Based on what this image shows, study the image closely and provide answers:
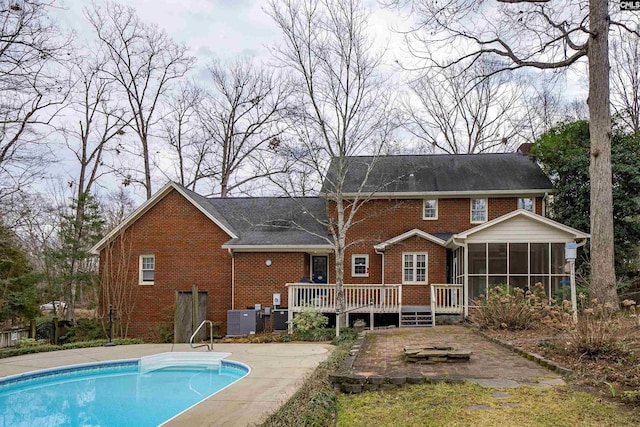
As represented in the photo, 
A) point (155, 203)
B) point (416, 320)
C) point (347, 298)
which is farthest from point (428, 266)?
point (155, 203)

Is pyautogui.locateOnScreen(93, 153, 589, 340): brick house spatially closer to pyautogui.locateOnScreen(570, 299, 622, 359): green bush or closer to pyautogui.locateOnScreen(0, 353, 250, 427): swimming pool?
pyautogui.locateOnScreen(0, 353, 250, 427): swimming pool

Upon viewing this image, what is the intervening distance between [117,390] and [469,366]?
7.32m

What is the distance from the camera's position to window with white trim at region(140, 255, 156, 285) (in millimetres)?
23281

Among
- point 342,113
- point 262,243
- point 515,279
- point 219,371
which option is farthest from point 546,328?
point 262,243

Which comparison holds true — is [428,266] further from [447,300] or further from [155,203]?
[155,203]

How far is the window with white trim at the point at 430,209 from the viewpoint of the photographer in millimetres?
23562

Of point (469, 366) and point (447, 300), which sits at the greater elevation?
point (447, 300)

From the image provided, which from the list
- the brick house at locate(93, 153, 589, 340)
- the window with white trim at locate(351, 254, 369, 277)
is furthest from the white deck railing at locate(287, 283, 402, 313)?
the window with white trim at locate(351, 254, 369, 277)

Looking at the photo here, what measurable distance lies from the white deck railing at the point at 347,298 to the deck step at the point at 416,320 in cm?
47

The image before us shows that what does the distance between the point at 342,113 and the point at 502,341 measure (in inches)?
393

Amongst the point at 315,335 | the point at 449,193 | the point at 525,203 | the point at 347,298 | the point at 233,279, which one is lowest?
the point at 315,335

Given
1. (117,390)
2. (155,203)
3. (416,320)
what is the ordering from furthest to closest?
(155,203)
(416,320)
(117,390)

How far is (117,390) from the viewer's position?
11523mm

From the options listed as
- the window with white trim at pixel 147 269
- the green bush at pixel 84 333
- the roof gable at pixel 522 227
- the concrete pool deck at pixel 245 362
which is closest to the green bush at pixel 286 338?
the concrete pool deck at pixel 245 362
